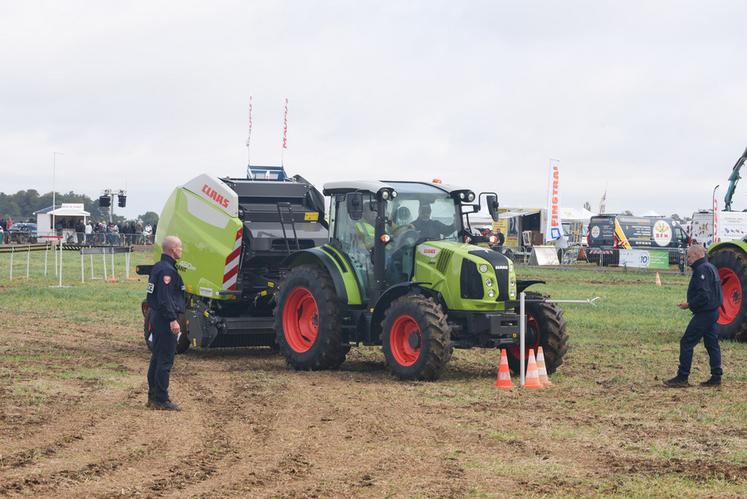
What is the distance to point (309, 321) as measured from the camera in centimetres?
1494

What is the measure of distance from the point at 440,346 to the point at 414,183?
9.36ft

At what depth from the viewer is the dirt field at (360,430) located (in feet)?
26.2

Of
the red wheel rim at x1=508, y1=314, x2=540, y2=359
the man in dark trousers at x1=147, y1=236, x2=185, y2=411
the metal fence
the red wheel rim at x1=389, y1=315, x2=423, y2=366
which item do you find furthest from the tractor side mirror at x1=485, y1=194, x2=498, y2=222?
the metal fence

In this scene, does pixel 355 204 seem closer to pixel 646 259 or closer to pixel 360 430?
pixel 360 430

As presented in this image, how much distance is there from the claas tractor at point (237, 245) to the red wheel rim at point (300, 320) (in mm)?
967

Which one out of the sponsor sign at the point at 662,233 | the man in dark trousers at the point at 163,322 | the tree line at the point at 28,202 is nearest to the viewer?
the man in dark trousers at the point at 163,322

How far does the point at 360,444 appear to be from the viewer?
9.51 meters

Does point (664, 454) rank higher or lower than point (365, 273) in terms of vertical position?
lower

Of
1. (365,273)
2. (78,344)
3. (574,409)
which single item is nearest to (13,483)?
(574,409)

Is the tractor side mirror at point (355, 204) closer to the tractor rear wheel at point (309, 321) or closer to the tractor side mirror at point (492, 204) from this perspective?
the tractor rear wheel at point (309, 321)

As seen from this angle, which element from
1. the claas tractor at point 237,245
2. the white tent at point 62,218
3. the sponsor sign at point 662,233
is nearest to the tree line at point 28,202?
the white tent at point 62,218

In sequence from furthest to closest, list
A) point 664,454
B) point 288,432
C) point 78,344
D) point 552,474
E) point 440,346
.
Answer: point 78,344 < point 440,346 < point 288,432 < point 664,454 < point 552,474

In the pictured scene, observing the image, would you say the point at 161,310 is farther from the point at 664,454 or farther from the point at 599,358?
the point at 599,358

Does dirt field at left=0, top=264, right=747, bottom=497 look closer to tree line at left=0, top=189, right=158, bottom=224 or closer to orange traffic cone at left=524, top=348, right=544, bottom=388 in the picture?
orange traffic cone at left=524, top=348, right=544, bottom=388
